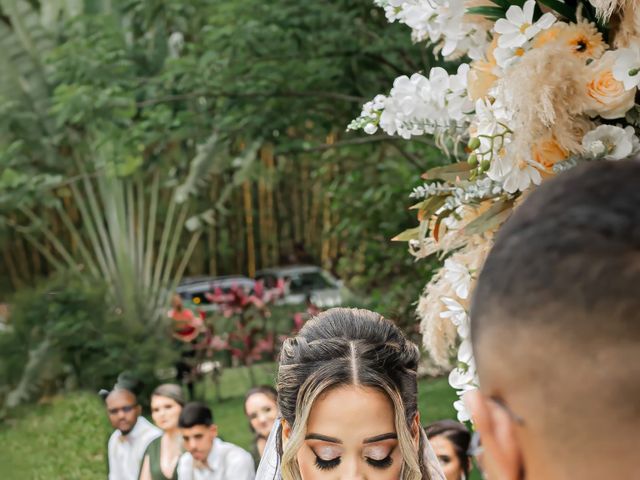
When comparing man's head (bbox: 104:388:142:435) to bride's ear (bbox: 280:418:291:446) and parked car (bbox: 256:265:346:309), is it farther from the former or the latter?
parked car (bbox: 256:265:346:309)

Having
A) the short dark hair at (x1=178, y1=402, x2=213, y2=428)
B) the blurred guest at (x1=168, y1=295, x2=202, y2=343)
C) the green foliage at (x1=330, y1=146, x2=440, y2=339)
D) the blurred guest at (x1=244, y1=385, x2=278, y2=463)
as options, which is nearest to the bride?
the blurred guest at (x1=244, y1=385, x2=278, y2=463)

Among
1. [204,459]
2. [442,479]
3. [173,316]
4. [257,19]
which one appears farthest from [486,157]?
[173,316]

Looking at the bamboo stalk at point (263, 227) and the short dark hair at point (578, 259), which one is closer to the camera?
the short dark hair at point (578, 259)

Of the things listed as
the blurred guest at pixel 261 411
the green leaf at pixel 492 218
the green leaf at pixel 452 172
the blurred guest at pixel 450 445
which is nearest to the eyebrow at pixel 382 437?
the green leaf at pixel 492 218

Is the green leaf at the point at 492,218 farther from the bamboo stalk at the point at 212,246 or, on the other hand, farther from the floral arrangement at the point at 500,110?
the bamboo stalk at the point at 212,246

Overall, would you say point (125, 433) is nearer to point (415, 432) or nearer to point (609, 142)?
point (415, 432)

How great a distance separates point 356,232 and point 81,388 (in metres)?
2.75

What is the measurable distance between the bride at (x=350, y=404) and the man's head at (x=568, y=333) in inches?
38.6

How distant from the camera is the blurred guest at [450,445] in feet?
11.5

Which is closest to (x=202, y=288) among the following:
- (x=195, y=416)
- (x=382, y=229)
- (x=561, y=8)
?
(x=382, y=229)

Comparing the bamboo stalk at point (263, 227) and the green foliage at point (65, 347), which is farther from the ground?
the green foliage at point (65, 347)

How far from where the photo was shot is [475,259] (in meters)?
1.95

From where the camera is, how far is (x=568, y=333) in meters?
0.84

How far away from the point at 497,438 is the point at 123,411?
4231 millimetres
